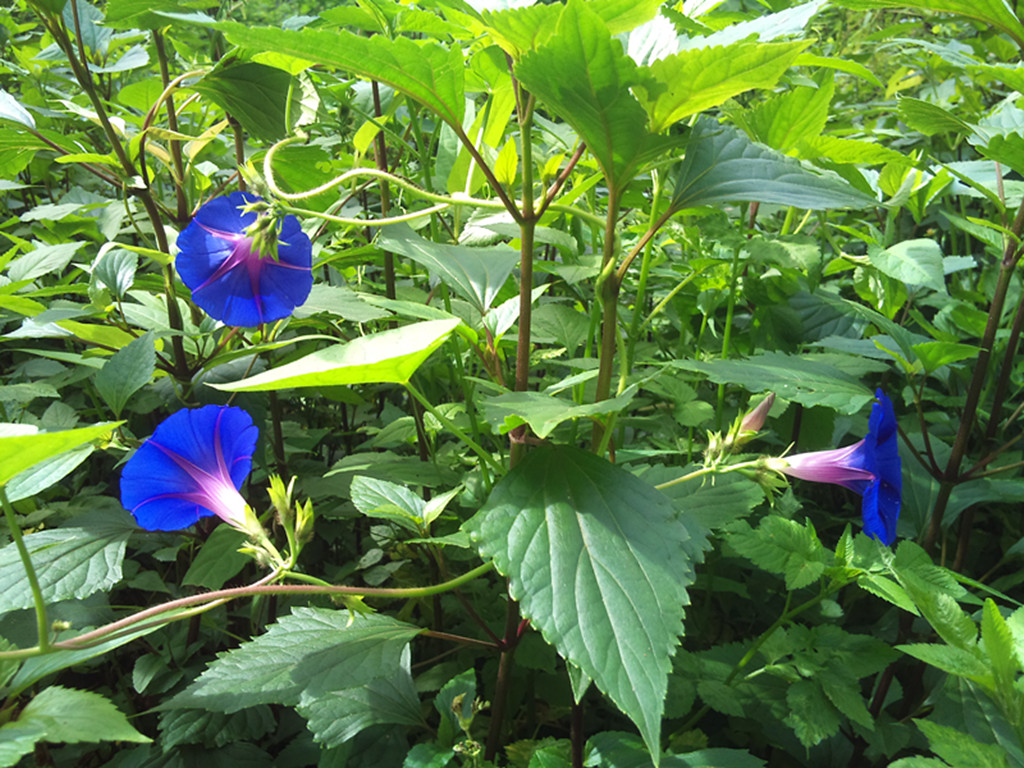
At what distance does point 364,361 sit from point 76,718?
1.17ft

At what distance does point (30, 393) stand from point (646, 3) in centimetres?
106

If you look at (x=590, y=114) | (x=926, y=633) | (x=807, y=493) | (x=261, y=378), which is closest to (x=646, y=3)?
(x=590, y=114)

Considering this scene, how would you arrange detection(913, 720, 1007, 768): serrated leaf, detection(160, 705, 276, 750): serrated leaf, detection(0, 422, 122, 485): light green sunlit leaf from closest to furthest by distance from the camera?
detection(0, 422, 122, 485): light green sunlit leaf < detection(913, 720, 1007, 768): serrated leaf < detection(160, 705, 276, 750): serrated leaf

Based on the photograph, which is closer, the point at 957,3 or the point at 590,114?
the point at 590,114

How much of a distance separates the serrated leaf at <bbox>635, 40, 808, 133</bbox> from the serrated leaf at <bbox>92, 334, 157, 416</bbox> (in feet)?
2.32

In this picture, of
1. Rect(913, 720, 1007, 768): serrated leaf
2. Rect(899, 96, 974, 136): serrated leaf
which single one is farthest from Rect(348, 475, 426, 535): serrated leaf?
Rect(899, 96, 974, 136): serrated leaf

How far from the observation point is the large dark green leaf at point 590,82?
21.2 inches

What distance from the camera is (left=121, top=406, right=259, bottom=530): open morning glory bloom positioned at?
0.77 m

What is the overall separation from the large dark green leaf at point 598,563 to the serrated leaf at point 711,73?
347 millimetres

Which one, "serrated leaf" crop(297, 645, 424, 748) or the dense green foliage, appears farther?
"serrated leaf" crop(297, 645, 424, 748)

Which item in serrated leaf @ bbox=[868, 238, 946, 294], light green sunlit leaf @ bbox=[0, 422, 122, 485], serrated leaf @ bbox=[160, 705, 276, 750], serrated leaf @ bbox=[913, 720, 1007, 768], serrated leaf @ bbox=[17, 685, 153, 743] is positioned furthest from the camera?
serrated leaf @ bbox=[868, 238, 946, 294]

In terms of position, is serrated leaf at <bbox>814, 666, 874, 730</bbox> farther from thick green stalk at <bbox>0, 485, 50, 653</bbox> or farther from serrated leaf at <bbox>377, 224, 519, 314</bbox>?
thick green stalk at <bbox>0, 485, 50, 653</bbox>

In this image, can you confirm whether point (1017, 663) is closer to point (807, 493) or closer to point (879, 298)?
point (879, 298)

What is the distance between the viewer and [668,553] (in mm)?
612
